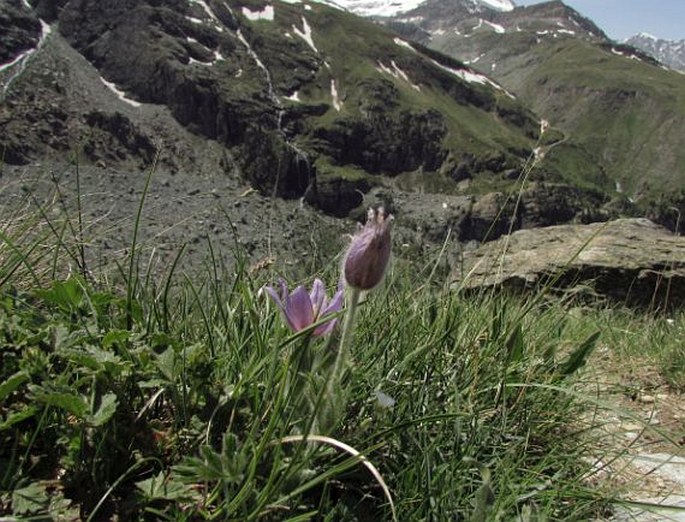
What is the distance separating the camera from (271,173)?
153500 millimetres

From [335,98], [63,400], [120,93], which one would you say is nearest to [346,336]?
[63,400]

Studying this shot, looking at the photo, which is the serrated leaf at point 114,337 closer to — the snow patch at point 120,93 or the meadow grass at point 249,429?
the meadow grass at point 249,429

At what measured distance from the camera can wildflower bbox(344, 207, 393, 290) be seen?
5.12ft

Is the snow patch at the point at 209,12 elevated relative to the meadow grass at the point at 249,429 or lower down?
elevated

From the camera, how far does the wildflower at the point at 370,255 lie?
1.56 meters

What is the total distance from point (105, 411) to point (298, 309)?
59 centimetres

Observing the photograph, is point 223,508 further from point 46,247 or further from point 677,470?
point 46,247

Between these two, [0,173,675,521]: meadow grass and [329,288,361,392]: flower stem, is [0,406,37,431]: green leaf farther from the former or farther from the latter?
[329,288,361,392]: flower stem

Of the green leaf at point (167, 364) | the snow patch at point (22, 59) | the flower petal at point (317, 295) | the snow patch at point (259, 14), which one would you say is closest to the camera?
the green leaf at point (167, 364)

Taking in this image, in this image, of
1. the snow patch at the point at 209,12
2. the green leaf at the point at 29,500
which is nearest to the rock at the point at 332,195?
the snow patch at the point at 209,12

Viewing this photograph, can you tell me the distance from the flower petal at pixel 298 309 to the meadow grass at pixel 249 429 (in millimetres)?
55

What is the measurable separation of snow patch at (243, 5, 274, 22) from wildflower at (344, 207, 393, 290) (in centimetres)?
20512

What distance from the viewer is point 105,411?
5.24 feet

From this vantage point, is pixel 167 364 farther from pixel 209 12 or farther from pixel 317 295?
pixel 209 12
